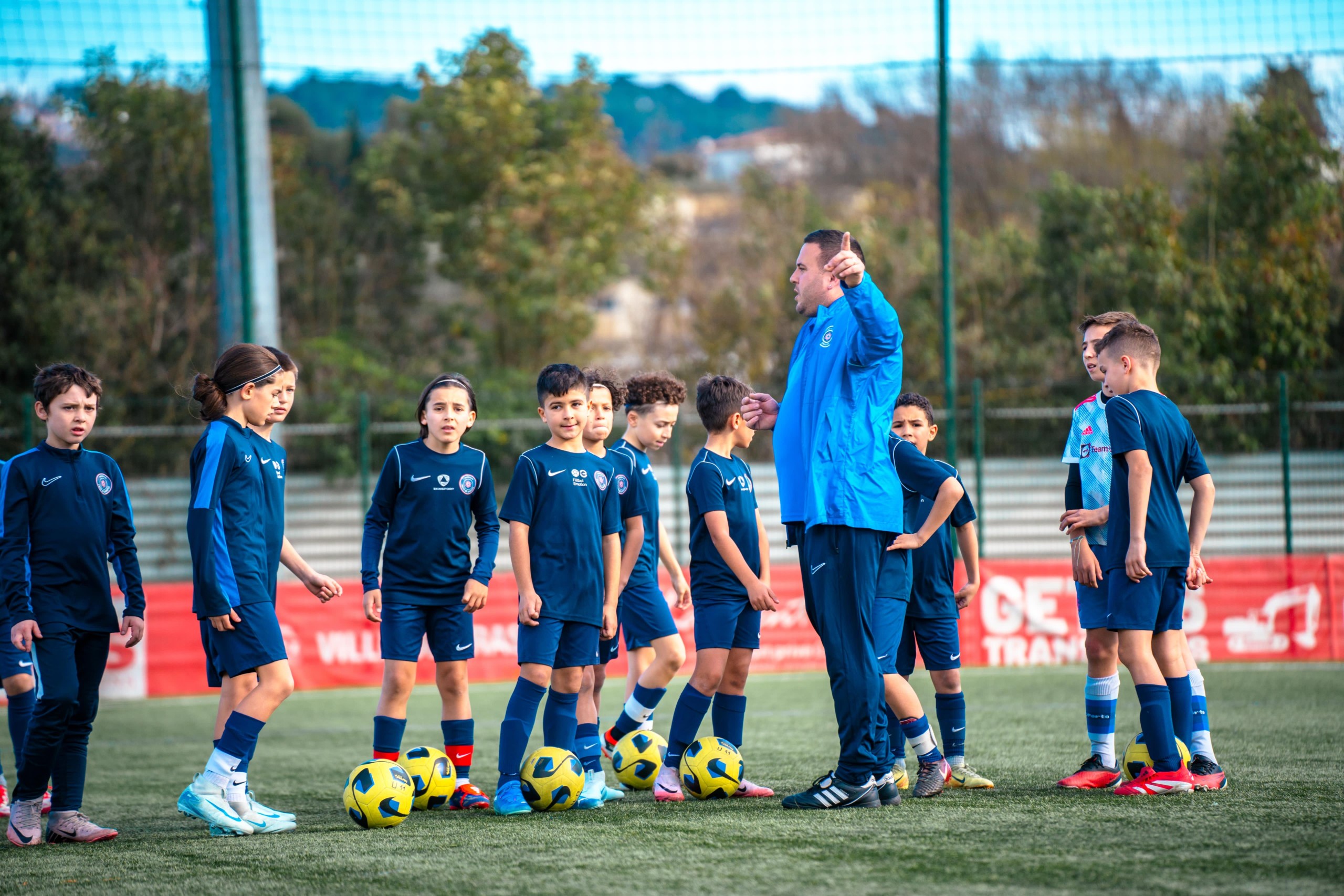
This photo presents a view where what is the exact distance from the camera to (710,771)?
5059mm

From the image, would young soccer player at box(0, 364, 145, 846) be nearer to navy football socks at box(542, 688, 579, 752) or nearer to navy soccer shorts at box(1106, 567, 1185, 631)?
navy football socks at box(542, 688, 579, 752)

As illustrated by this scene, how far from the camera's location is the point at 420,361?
2167cm

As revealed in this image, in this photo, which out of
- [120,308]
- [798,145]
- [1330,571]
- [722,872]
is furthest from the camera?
[798,145]

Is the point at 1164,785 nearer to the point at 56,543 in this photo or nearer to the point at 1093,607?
A: the point at 1093,607

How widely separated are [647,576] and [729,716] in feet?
2.74

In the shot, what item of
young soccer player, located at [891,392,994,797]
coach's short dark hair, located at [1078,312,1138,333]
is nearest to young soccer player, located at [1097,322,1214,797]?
coach's short dark hair, located at [1078,312,1138,333]

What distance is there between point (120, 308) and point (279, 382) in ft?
48.8

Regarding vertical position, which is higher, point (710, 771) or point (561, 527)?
point (561, 527)

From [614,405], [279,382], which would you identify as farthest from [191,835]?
[614,405]

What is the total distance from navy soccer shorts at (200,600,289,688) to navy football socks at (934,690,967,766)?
2.83 m

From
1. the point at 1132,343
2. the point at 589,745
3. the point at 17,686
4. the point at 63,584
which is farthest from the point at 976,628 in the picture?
the point at 63,584

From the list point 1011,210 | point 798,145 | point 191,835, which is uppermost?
point 798,145

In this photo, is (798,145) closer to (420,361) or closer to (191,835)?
(420,361)

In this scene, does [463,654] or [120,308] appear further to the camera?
[120,308]
